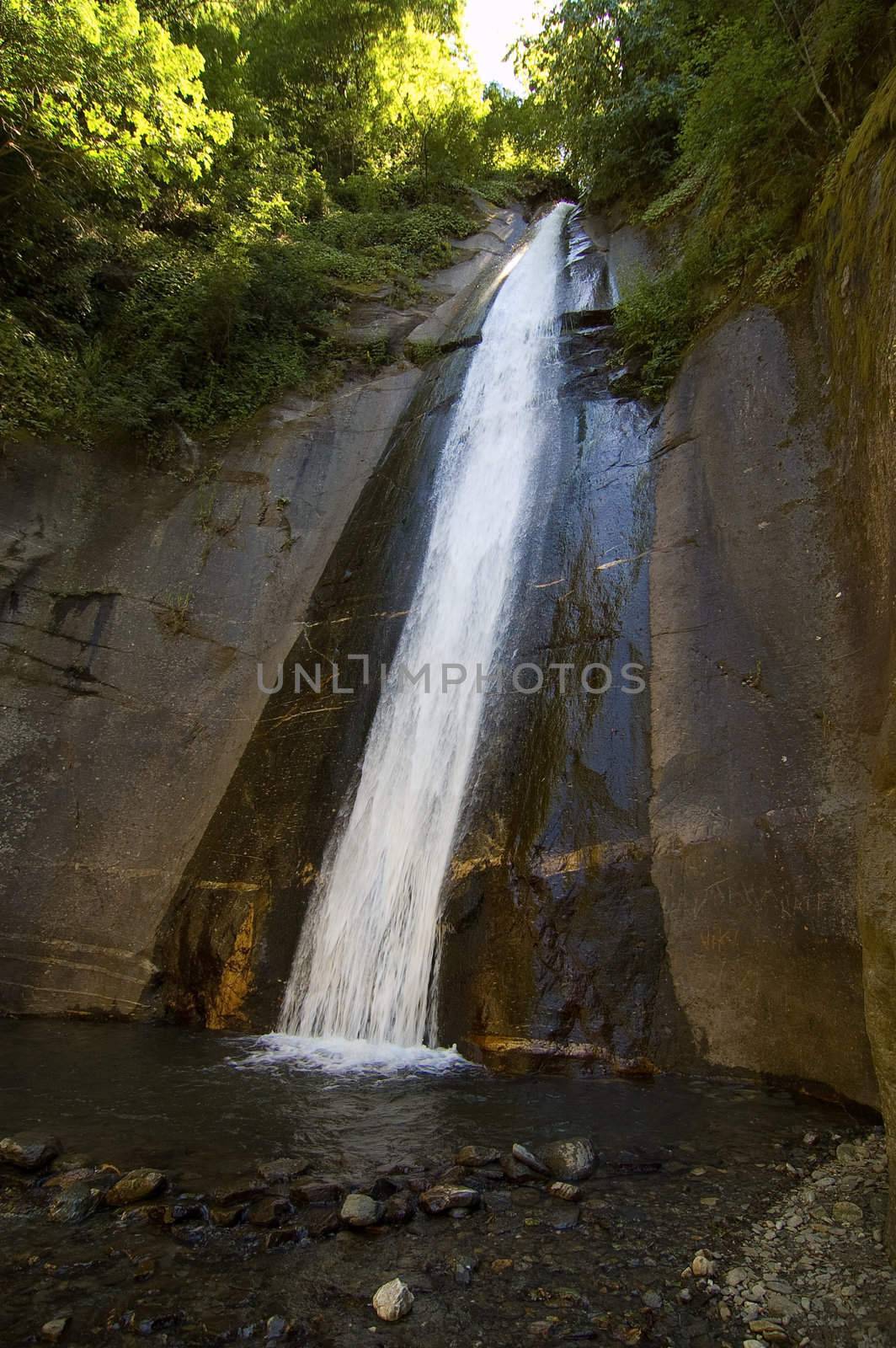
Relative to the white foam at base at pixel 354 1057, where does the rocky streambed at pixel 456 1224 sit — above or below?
below

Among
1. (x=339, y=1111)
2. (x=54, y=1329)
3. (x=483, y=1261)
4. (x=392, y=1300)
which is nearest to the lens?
(x=54, y=1329)

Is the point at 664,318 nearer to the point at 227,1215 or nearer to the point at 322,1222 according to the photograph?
the point at 322,1222

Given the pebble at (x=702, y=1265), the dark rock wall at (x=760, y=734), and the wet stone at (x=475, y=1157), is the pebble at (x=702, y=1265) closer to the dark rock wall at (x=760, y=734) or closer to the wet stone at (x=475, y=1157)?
the wet stone at (x=475, y=1157)

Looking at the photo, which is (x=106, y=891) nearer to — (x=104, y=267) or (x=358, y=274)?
(x=104, y=267)

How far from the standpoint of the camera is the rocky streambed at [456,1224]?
2.54 meters

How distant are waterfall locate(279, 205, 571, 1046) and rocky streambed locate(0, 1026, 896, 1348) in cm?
146

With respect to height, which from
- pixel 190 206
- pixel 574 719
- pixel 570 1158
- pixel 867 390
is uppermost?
pixel 190 206

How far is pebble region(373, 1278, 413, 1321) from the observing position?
8.50ft

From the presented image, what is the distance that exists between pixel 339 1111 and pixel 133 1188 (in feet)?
4.51

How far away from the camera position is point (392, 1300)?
2.63 m

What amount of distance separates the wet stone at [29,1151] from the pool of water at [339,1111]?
164 mm

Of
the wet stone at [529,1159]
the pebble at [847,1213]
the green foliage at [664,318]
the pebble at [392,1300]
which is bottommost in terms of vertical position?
the pebble at [392,1300]

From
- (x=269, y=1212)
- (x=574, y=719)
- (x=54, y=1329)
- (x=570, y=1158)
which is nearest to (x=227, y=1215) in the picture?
(x=269, y=1212)

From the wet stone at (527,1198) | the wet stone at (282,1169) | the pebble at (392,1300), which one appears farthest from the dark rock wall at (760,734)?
the pebble at (392,1300)
